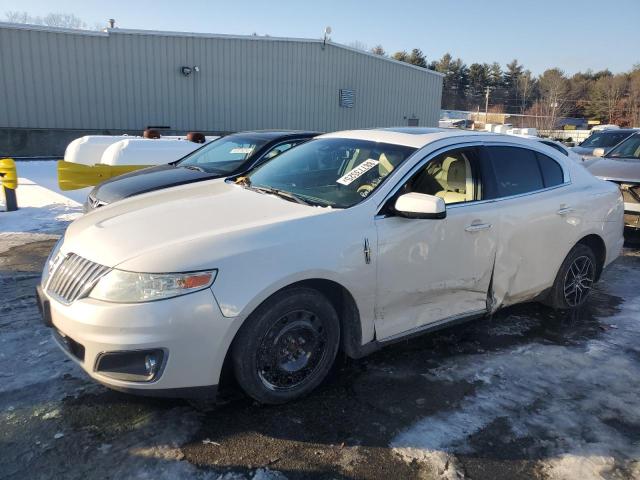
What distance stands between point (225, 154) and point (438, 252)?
14.4 ft

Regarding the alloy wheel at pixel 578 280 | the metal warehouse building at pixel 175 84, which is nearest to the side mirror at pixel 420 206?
the alloy wheel at pixel 578 280

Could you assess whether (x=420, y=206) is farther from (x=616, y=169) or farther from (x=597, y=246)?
(x=616, y=169)

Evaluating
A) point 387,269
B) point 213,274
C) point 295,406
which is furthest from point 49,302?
point 387,269

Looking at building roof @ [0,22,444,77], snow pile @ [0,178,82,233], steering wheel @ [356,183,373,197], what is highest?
building roof @ [0,22,444,77]

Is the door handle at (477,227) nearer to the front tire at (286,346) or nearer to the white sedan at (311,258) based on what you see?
the white sedan at (311,258)

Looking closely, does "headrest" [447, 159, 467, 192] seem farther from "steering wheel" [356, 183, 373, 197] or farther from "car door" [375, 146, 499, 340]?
"steering wheel" [356, 183, 373, 197]

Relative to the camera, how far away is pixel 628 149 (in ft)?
28.4

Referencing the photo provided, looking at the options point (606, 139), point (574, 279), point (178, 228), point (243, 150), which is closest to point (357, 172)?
point (178, 228)

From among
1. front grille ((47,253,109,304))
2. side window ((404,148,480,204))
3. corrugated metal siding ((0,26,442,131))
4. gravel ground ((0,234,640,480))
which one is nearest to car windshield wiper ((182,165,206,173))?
gravel ground ((0,234,640,480))

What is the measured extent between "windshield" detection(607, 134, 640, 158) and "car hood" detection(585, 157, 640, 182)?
290mm

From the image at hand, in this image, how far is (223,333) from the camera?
8.86ft

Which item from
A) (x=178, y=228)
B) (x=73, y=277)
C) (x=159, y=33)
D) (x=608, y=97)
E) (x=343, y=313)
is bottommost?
(x=343, y=313)

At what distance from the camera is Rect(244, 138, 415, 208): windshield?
11.5 feet

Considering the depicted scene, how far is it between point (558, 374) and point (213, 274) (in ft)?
8.41
